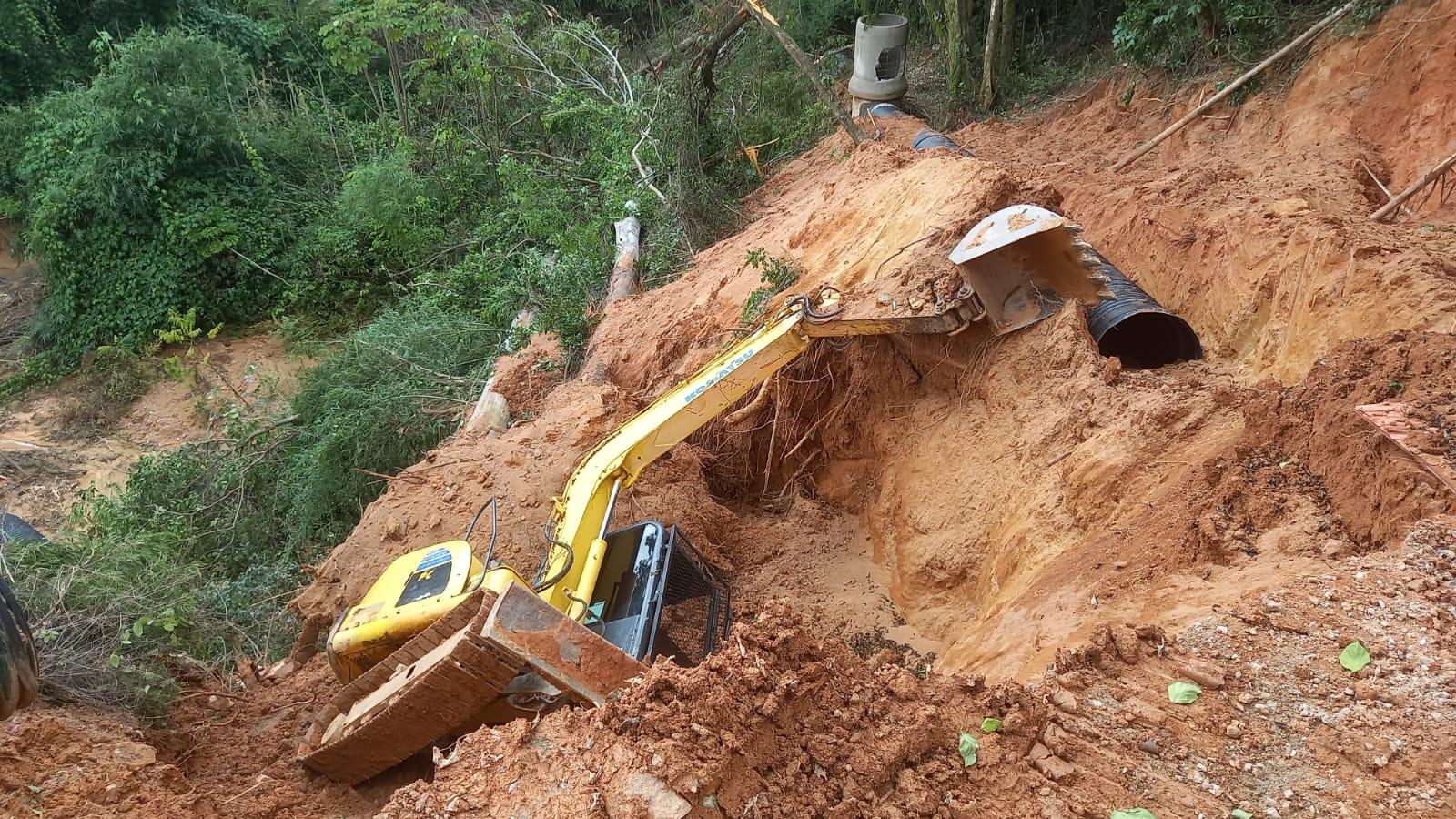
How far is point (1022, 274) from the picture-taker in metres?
5.55

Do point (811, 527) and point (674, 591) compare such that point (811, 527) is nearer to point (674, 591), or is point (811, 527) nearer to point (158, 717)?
point (674, 591)

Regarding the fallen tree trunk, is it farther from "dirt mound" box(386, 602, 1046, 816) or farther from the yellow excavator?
"dirt mound" box(386, 602, 1046, 816)

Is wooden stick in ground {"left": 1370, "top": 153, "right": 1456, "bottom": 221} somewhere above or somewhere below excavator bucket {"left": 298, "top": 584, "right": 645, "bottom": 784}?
above

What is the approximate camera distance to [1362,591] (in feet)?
10.3

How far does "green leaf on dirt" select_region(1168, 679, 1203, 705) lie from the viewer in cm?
300

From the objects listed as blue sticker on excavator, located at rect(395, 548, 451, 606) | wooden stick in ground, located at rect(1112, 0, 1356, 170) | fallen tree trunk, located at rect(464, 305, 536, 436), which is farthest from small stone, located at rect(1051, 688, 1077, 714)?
wooden stick in ground, located at rect(1112, 0, 1356, 170)

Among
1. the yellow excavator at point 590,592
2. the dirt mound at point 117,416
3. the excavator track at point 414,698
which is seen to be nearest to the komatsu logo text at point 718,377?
the yellow excavator at point 590,592

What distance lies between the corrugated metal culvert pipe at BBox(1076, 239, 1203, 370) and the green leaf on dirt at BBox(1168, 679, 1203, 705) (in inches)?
102

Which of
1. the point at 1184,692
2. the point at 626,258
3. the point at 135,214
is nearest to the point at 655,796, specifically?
the point at 1184,692

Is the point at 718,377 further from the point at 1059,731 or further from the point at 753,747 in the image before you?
the point at 1059,731

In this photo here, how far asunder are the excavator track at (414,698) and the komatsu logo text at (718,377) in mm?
1780

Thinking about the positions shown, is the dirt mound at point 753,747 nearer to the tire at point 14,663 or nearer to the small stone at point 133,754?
the tire at point 14,663

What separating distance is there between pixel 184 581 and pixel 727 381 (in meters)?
4.43

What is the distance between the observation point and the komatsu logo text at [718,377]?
17.4 ft
